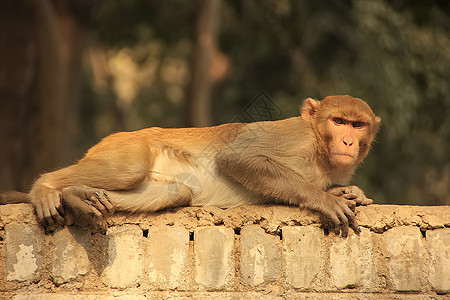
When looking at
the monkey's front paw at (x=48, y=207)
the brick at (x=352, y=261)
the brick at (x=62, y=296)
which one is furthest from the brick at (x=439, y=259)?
the monkey's front paw at (x=48, y=207)

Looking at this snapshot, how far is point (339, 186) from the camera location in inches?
214

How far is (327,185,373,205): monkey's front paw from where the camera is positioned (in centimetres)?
506

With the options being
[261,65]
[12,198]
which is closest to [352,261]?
[12,198]

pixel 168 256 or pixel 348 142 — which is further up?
pixel 348 142

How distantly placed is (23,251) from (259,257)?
1.57 m

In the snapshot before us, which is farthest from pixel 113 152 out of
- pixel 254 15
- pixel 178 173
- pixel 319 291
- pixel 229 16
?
pixel 229 16

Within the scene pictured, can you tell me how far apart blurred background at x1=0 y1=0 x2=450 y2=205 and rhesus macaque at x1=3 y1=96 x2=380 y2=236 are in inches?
181

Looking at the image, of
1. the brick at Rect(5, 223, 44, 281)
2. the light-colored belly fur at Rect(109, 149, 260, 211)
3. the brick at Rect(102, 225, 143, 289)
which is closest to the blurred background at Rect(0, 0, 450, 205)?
the light-colored belly fur at Rect(109, 149, 260, 211)

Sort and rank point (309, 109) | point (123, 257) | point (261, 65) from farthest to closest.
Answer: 1. point (261, 65)
2. point (309, 109)
3. point (123, 257)

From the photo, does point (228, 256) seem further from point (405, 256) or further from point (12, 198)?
point (12, 198)

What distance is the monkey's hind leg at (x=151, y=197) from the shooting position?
4637 mm

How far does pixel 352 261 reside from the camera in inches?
181

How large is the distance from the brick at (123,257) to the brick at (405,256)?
68.5 inches

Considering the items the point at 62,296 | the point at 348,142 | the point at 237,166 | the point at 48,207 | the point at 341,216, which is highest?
the point at 348,142
